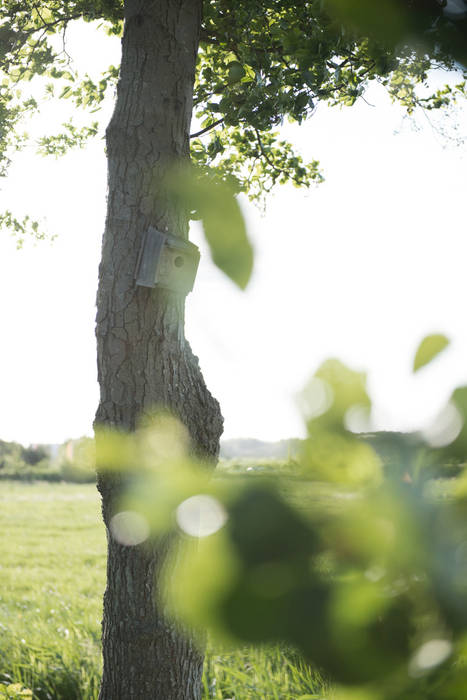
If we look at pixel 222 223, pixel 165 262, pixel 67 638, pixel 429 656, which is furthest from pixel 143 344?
pixel 67 638

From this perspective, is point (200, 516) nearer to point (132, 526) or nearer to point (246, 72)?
point (132, 526)

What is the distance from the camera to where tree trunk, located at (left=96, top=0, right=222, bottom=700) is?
8.17 ft

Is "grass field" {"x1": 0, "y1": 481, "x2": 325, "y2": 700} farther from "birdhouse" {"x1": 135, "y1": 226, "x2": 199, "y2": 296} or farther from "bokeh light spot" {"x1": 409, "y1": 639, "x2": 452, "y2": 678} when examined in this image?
"birdhouse" {"x1": 135, "y1": 226, "x2": 199, "y2": 296}

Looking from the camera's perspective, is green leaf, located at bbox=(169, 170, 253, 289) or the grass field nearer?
green leaf, located at bbox=(169, 170, 253, 289)

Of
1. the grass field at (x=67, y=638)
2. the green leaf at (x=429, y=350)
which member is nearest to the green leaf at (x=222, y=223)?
the green leaf at (x=429, y=350)

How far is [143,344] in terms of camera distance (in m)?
2.57

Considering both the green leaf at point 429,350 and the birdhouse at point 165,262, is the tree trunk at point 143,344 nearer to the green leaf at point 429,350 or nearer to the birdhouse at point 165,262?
the birdhouse at point 165,262

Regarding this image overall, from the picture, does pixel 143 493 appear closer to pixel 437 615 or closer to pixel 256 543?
pixel 256 543

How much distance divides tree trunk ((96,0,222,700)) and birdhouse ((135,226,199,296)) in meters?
0.08

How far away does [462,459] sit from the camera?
39cm

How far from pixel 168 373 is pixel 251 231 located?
7.21 feet

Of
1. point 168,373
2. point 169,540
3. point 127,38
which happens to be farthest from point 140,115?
point 169,540

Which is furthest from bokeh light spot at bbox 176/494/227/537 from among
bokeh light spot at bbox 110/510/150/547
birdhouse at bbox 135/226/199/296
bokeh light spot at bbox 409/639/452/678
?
birdhouse at bbox 135/226/199/296

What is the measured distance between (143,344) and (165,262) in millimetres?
398
